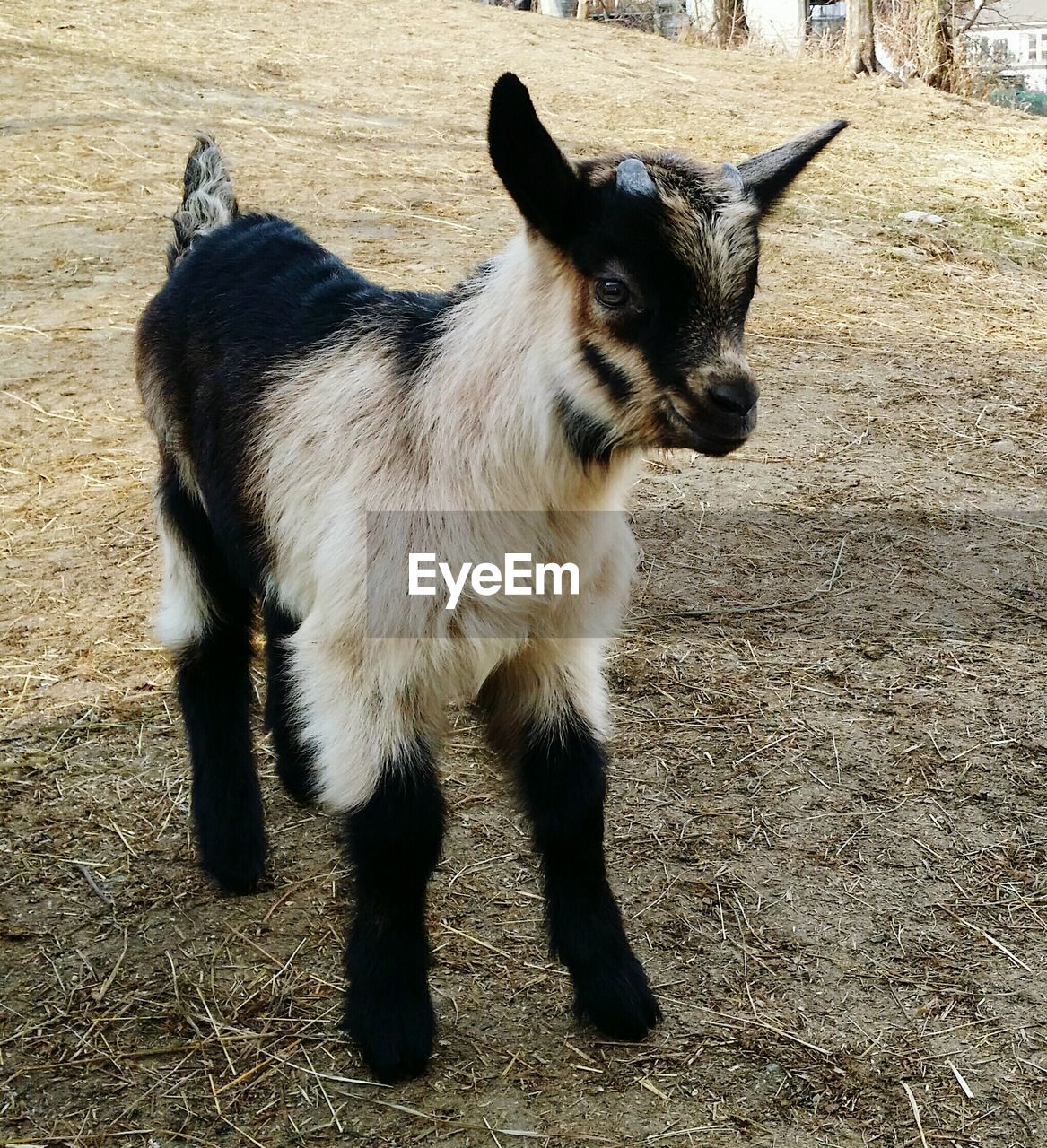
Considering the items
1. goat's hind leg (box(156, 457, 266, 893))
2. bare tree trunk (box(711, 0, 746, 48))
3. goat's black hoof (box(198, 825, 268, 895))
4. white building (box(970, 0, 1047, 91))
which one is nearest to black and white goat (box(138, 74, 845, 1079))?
goat's hind leg (box(156, 457, 266, 893))

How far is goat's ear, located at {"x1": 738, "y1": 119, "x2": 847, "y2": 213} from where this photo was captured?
271 centimetres

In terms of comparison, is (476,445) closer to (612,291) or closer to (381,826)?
(612,291)

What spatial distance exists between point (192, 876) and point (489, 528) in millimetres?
1518

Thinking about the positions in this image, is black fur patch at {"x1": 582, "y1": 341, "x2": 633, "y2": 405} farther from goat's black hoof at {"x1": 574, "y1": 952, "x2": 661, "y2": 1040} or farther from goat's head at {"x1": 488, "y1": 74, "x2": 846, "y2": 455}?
goat's black hoof at {"x1": 574, "y1": 952, "x2": 661, "y2": 1040}

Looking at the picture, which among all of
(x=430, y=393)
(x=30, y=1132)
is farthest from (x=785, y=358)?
(x=30, y=1132)

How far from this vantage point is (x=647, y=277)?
2395mm

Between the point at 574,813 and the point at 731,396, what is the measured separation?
1074mm

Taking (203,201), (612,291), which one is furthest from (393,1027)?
(203,201)

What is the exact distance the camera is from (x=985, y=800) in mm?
3746

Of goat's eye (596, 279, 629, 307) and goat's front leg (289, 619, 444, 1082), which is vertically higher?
goat's eye (596, 279, 629, 307)

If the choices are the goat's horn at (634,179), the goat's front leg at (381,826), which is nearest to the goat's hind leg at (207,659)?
the goat's front leg at (381,826)

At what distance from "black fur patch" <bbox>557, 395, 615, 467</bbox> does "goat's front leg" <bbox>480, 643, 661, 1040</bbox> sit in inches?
20.7

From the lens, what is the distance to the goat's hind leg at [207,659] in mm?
3461

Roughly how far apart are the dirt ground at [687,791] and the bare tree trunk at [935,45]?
518 centimetres
